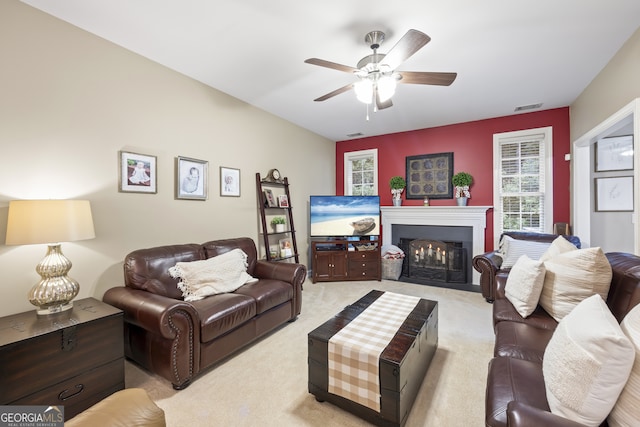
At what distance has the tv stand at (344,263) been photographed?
4.58m

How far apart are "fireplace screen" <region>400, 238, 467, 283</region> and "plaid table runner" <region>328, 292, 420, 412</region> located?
306 cm

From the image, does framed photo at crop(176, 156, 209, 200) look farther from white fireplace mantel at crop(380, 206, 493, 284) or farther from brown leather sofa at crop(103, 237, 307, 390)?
white fireplace mantel at crop(380, 206, 493, 284)

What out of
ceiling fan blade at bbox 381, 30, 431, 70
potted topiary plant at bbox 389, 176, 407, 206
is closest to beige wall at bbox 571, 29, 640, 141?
ceiling fan blade at bbox 381, 30, 431, 70

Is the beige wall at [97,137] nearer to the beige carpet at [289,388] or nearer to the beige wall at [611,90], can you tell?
the beige carpet at [289,388]

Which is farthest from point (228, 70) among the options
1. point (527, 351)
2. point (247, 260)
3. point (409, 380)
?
point (527, 351)

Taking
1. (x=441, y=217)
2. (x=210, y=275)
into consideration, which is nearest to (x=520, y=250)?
(x=441, y=217)

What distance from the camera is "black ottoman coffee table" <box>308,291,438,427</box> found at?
1512 mm

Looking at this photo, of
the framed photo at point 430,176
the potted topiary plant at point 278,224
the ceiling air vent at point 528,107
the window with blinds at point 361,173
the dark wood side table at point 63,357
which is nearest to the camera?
the dark wood side table at point 63,357

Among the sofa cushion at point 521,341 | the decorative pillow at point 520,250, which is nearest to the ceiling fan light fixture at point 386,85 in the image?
the sofa cushion at point 521,341

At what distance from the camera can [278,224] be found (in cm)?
418

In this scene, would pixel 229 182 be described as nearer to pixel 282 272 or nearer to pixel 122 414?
pixel 282 272

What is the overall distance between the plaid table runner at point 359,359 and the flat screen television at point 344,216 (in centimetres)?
284

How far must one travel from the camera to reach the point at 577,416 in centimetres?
98

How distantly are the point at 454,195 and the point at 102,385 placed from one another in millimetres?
4912
